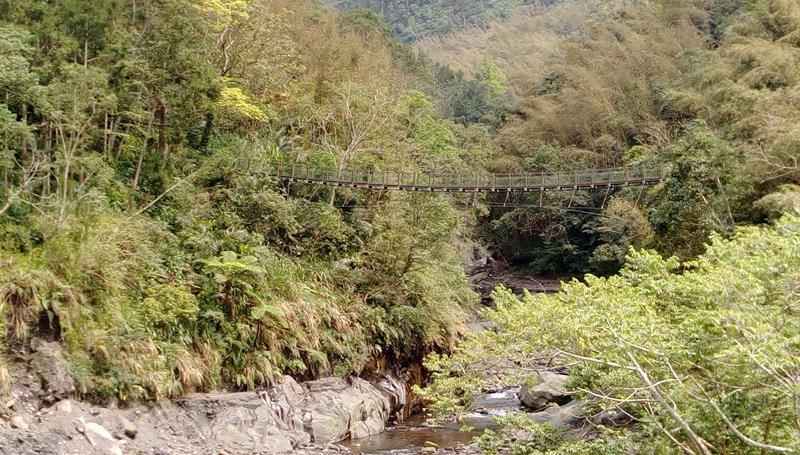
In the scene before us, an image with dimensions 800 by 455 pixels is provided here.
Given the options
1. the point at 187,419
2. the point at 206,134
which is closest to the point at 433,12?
the point at 206,134

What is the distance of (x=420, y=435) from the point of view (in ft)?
43.4

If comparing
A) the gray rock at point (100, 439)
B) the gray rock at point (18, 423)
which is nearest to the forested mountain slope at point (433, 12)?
the gray rock at point (100, 439)

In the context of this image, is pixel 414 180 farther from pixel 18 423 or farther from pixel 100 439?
pixel 18 423

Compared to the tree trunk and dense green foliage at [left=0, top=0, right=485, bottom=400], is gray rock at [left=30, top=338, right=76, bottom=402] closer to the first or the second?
dense green foliage at [left=0, top=0, right=485, bottom=400]

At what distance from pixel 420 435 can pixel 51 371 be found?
6.86 m

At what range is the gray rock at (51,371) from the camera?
9.09 metres

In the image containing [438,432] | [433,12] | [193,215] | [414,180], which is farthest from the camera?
[433,12]

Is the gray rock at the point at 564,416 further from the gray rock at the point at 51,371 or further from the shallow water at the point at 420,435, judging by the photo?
the gray rock at the point at 51,371

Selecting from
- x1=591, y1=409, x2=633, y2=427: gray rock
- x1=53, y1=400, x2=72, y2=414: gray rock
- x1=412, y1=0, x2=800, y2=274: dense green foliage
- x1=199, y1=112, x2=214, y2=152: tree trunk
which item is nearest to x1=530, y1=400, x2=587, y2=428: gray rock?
x1=591, y1=409, x2=633, y2=427: gray rock

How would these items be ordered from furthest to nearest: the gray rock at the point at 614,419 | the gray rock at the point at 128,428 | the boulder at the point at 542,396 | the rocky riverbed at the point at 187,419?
the boulder at the point at 542,396, the gray rock at the point at 614,419, the gray rock at the point at 128,428, the rocky riverbed at the point at 187,419

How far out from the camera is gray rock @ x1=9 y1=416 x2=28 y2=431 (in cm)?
825

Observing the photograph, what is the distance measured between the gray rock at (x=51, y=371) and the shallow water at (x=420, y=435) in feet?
15.4

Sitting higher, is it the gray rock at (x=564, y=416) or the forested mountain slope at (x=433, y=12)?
the forested mountain slope at (x=433, y=12)

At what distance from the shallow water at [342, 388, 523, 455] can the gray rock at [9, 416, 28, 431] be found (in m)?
5.14
